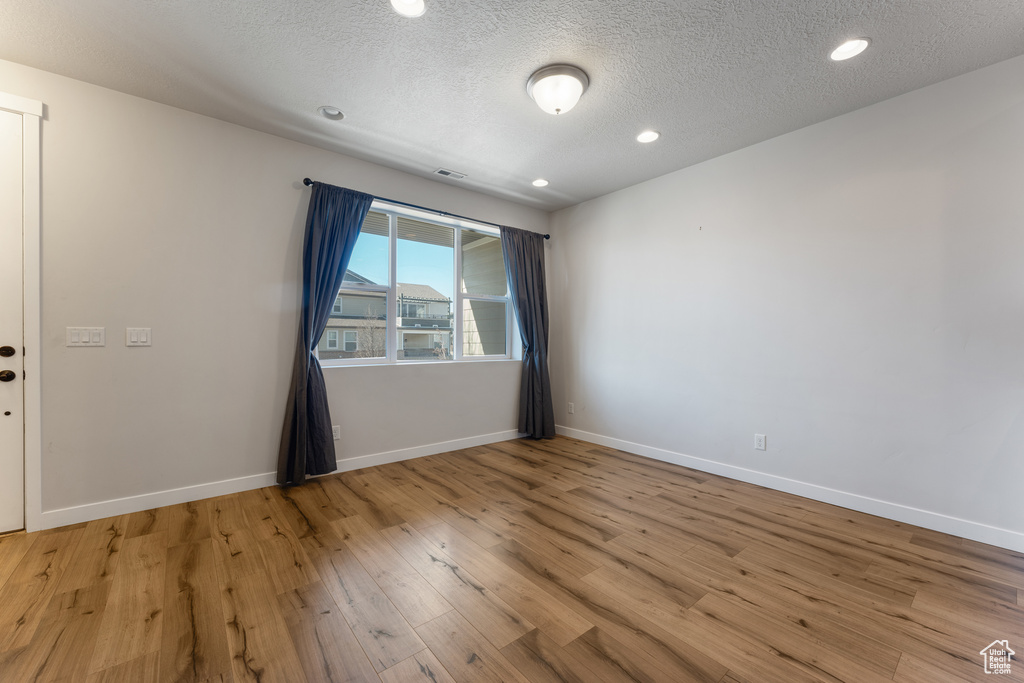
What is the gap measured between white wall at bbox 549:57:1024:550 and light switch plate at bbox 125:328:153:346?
387 centimetres

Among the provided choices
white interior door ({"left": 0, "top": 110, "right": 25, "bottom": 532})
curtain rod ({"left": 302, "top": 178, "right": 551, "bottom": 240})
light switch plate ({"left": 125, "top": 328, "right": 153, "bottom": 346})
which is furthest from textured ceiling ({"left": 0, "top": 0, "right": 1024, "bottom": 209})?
light switch plate ({"left": 125, "top": 328, "right": 153, "bottom": 346})

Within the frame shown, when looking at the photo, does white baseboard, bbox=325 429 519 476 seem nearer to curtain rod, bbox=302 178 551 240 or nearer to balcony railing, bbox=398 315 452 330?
balcony railing, bbox=398 315 452 330

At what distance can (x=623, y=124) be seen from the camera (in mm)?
2918

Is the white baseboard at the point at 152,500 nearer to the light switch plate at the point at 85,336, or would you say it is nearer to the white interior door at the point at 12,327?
the white interior door at the point at 12,327

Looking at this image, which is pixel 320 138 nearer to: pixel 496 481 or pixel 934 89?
pixel 496 481

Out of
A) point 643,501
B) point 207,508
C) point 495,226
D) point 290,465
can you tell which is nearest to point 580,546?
point 643,501

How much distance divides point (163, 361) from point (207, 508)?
1.02 metres

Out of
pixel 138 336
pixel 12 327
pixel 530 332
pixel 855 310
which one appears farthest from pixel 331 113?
pixel 855 310

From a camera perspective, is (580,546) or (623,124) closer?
(580,546)

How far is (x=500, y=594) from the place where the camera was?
181 centimetres

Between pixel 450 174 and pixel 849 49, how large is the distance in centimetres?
290

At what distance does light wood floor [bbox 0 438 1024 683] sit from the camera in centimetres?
142

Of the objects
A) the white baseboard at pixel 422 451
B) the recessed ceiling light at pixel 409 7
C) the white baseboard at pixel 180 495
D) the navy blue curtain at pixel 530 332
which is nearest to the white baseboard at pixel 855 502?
the navy blue curtain at pixel 530 332

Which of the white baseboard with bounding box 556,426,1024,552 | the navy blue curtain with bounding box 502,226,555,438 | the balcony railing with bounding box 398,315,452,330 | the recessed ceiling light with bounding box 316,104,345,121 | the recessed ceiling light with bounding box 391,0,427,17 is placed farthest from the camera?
the navy blue curtain with bounding box 502,226,555,438
